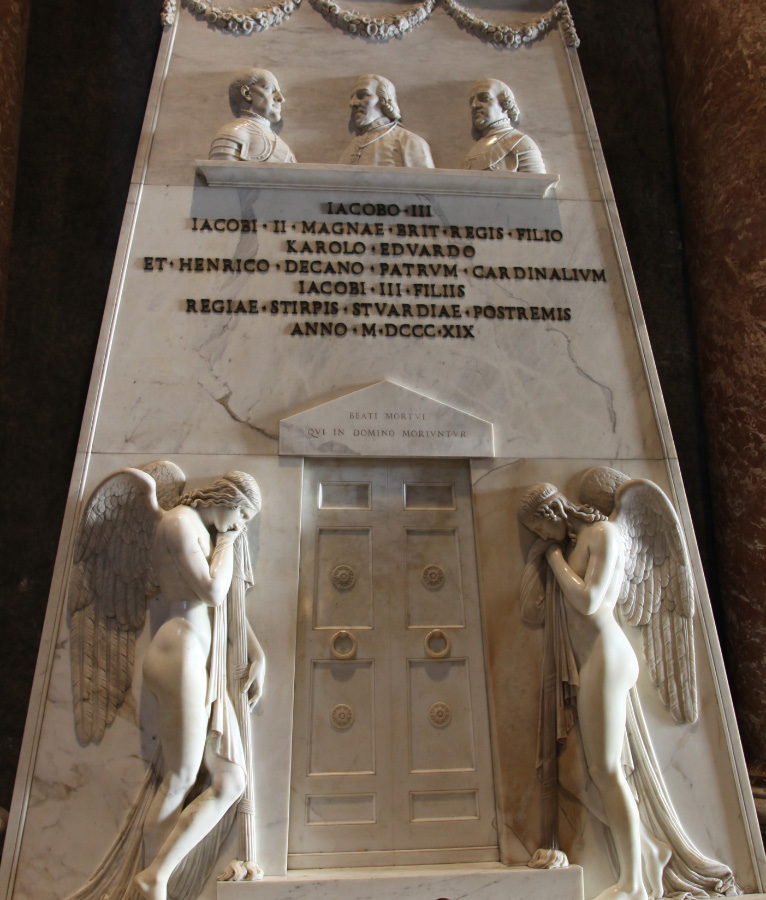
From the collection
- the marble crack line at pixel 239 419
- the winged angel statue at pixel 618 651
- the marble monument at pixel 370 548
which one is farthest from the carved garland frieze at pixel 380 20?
the winged angel statue at pixel 618 651

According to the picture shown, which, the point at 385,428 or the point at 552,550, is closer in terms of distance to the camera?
the point at 552,550

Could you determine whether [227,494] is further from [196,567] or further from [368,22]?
[368,22]

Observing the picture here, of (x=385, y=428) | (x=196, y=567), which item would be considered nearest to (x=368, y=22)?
(x=385, y=428)

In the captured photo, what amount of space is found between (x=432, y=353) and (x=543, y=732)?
→ 7.77 feet

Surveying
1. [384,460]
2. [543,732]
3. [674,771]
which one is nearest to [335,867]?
[543,732]

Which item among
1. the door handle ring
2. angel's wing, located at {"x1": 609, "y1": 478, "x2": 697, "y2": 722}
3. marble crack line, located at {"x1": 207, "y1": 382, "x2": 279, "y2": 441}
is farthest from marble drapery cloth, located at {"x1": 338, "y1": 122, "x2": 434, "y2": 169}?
the door handle ring

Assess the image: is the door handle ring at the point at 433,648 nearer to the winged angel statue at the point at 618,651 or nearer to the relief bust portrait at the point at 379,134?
the winged angel statue at the point at 618,651

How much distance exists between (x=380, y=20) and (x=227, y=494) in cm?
397

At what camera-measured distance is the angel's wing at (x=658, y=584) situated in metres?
4.48

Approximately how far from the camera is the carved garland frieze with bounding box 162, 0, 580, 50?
5777 mm

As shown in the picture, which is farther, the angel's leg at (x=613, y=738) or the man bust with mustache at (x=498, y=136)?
the man bust with mustache at (x=498, y=136)

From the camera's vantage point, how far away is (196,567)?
4035 mm

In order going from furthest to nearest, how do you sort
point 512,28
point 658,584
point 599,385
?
1. point 512,28
2. point 599,385
3. point 658,584

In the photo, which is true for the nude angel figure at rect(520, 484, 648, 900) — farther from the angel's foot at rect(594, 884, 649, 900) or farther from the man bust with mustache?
the man bust with mustache
